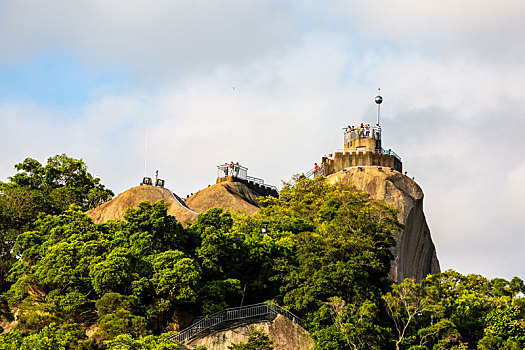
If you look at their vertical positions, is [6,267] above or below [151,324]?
above

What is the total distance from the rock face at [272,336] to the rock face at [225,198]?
15.5 meters

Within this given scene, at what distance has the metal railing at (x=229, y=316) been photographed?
120 feet

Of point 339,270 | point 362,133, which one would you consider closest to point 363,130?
point 362,133

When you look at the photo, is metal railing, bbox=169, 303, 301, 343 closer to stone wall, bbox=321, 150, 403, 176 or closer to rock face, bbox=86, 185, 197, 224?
rock face, bbox=86, 185, 197, 224

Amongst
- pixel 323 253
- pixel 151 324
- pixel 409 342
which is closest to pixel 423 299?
pixel 409 342

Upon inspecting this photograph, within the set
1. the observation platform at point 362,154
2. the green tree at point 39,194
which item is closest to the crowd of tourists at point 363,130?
the observation platform at point 362,154

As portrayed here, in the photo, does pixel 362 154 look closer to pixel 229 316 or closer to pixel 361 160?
pixel 361 160

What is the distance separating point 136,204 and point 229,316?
44.8 ft

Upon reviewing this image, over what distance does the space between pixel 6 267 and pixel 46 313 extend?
913 cm

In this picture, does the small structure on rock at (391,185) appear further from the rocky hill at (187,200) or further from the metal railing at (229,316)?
the metal railing at (229,316)

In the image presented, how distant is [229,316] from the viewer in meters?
38.0

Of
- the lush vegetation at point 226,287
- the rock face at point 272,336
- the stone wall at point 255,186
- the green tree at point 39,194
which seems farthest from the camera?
the stone wall at point 255,186

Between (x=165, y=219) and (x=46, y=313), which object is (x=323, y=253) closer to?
(x=165, y=219)

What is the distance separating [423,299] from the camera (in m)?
36.8
